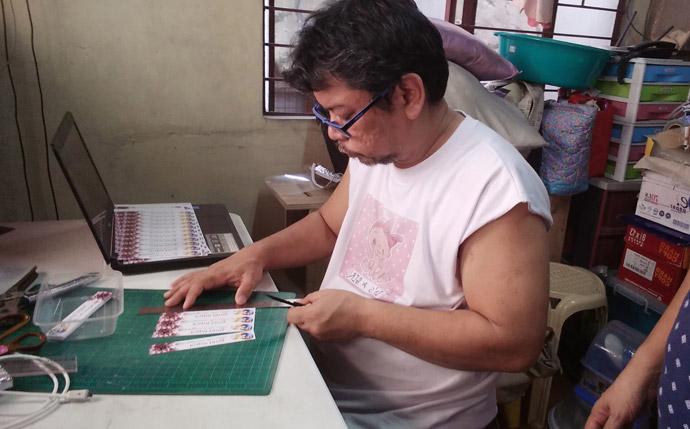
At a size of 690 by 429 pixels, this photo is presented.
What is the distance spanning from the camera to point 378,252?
3.49 ft

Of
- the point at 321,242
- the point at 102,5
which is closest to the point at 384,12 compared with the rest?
the point at 321,242

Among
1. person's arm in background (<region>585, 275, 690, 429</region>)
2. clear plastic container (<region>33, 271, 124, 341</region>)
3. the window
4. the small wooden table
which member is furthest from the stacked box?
clear plastic container (<region>33, 271, 124, 341</region>)

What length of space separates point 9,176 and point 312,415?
176 centimetres

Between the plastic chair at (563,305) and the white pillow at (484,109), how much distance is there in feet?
1.82

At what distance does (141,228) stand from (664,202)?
6.35 feet

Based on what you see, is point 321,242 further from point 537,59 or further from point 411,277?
point 537,59

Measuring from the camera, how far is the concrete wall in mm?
1841

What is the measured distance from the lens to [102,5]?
6.05ft

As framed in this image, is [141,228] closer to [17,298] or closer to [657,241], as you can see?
[17,298]

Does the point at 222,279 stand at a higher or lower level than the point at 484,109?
lower

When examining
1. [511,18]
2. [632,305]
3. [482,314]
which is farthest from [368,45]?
[511,18]

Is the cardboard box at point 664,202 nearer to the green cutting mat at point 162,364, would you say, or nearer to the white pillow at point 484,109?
the white pillow at point 484,109

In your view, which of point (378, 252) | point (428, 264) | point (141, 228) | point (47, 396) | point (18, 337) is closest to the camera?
point (47, 396)

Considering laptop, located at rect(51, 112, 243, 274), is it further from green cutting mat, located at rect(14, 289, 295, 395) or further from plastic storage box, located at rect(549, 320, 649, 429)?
plastic storage box, located at rect(549, 320, 649, 429)
